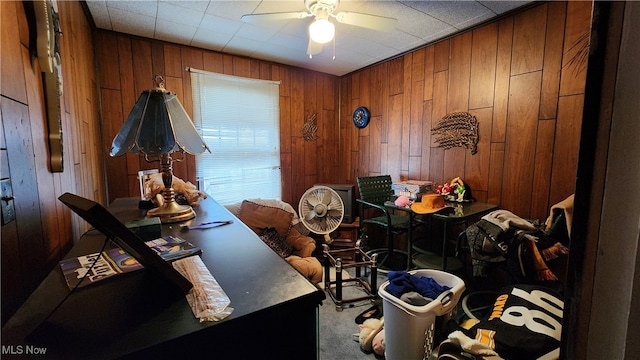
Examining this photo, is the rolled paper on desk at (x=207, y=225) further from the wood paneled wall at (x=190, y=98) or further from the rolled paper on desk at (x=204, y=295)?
the wood paneled wall at (x=190, y=98)

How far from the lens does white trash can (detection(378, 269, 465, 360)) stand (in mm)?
1408

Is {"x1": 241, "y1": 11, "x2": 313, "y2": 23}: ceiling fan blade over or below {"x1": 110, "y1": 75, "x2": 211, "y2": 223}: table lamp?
over

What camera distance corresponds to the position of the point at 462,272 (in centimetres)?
232

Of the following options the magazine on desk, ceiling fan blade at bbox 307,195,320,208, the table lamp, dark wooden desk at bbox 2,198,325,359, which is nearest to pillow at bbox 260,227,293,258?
ceiling fan blade at bbox 307,195,320,208

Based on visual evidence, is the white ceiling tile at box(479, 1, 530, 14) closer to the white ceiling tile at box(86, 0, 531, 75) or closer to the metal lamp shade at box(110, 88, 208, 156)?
the white ceiling tile at box(86, 0, 531, 75)

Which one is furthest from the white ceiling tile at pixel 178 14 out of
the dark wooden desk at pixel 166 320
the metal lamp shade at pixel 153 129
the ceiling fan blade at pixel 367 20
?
the dark wooden desk at pixel 166 320

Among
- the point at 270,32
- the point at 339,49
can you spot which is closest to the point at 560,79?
the point at 339,49

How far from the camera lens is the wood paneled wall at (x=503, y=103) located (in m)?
1.93

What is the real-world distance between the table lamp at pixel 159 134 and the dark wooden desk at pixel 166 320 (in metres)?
0.56

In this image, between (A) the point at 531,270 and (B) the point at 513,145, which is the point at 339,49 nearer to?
(B) the point at 513,145

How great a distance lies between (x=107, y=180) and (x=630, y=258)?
132 inches

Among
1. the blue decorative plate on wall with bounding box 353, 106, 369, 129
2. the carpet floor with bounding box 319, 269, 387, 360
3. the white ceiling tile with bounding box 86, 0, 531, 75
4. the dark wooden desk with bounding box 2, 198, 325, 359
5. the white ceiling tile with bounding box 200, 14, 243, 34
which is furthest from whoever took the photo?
the blue decorative plate on wall with bounding box 353, 106, 369, 129

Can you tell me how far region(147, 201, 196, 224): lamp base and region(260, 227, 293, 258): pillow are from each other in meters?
1.01

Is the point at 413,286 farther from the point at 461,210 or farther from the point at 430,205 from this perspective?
the point at 461,210
